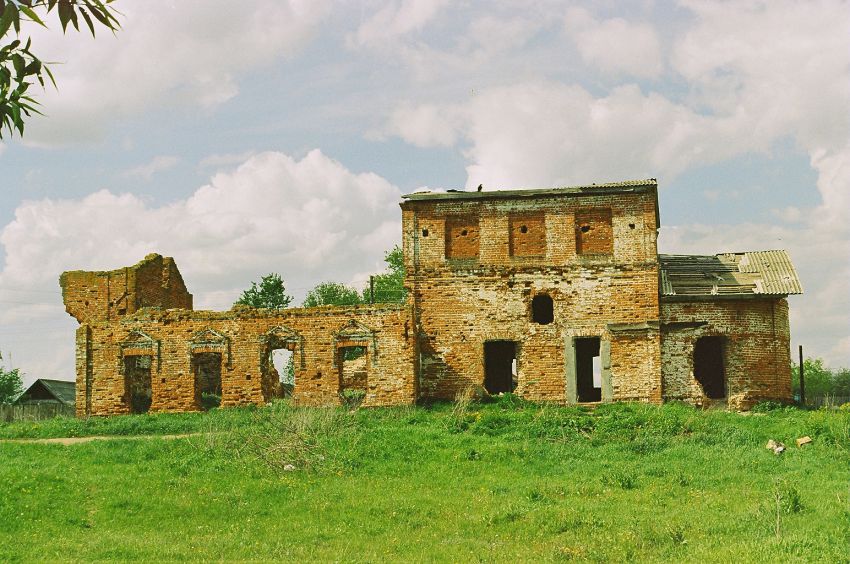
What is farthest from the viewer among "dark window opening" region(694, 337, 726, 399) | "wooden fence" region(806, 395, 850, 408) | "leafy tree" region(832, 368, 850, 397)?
"leafy tree" region(832, 368, 850, 397)

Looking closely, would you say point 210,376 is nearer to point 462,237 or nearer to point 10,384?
point 462,237

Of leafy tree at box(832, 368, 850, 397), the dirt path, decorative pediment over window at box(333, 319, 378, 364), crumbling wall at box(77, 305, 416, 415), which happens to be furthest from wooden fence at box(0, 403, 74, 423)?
leafy tree at box(832, 368, 850, 397)

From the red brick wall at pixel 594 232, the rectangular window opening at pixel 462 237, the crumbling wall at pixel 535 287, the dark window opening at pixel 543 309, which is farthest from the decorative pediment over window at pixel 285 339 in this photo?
the red brick wall at pixel 594 232

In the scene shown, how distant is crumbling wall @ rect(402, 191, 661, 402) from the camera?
22672 mm

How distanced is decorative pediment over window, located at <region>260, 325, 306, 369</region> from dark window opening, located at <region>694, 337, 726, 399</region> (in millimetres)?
11937

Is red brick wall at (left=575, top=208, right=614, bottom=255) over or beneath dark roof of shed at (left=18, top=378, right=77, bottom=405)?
over

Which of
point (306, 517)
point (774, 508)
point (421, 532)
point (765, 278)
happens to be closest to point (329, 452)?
point (306, 517)

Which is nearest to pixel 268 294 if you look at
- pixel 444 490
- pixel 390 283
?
pixel 390 283

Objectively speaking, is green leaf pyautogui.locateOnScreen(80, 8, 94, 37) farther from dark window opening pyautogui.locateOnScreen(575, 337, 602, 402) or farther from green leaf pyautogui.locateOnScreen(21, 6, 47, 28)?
dark window opening pyautogui.locateOnScreen(575, 337, 602, 402)

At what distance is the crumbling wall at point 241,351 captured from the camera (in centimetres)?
2209

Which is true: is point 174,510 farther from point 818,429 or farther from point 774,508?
point 818,429

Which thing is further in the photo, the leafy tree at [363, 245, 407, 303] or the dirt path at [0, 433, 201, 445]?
the leafy tree at [363, 245, 407, 303]

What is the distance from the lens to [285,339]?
22578mm

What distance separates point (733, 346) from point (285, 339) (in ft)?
41.0
